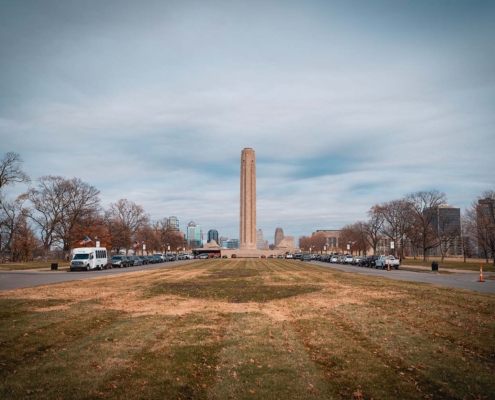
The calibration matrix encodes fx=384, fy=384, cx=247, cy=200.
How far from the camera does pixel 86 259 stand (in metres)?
44.9

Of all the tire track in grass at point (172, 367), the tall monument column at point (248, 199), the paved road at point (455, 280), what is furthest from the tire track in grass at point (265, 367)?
the tall monument column at point (248, 199)

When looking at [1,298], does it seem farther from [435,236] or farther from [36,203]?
[435,236]

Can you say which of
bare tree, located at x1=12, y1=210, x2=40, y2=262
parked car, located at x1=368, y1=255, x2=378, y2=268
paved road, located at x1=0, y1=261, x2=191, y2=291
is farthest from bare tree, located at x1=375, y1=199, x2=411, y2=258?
bare tree, located at x1=12, y1=210, x2=40, y2=262

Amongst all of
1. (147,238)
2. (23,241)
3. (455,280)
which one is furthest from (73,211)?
(455,280)

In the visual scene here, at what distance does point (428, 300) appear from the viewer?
1688cm

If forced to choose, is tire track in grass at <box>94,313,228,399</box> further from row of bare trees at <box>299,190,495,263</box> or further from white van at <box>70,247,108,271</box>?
row of bare trees at <box>299,190,495,263</box>

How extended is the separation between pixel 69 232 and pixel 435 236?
68.4 meters

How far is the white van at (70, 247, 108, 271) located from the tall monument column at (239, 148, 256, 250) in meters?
70.5

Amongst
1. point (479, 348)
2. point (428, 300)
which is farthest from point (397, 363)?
point (428, 300)

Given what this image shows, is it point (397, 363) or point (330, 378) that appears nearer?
point (330, 378)

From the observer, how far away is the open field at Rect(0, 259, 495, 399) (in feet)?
22.0

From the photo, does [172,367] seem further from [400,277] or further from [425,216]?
[425,216]

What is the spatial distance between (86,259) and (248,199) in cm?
7457

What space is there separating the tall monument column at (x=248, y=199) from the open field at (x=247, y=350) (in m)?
100
